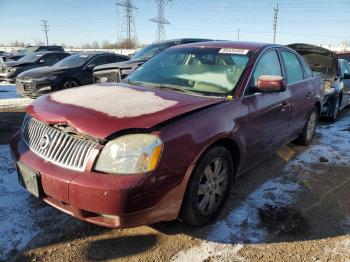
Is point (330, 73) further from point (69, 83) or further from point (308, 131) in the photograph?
point (69, 83)

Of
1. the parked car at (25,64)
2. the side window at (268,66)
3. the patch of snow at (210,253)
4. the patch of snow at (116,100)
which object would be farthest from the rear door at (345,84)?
the parked car at (25,64)

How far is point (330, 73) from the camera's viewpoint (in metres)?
8.08

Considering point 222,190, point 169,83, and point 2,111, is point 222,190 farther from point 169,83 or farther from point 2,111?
point 2,111

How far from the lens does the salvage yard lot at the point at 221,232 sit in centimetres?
271

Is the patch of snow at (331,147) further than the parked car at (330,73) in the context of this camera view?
No

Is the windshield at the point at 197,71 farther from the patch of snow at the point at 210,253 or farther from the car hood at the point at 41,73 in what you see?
the car hood at the point at 41,73

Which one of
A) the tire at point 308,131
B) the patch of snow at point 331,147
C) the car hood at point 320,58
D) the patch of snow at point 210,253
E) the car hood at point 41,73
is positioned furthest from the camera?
the car hood at point 41,73

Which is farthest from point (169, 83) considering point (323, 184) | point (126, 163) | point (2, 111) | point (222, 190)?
point (2, 111)

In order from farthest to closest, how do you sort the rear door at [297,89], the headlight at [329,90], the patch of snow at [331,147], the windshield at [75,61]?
the windshield at [75,61] < the headlight at [329,90] < the patch of snow at [331,147] < the rear door at [297,89]

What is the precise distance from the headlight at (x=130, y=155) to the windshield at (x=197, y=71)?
1.14 metres

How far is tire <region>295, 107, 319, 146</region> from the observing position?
Result: 5.41m

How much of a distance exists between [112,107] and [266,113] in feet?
5.78

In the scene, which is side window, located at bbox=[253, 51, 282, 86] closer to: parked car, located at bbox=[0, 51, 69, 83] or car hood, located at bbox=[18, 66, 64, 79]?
car hood, located at bbox=[18, 66, 64, 79]

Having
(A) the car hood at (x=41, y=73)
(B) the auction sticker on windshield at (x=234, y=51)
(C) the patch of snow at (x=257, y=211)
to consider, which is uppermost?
(B) the auction sticker on windshield at (x=234, y=51)
